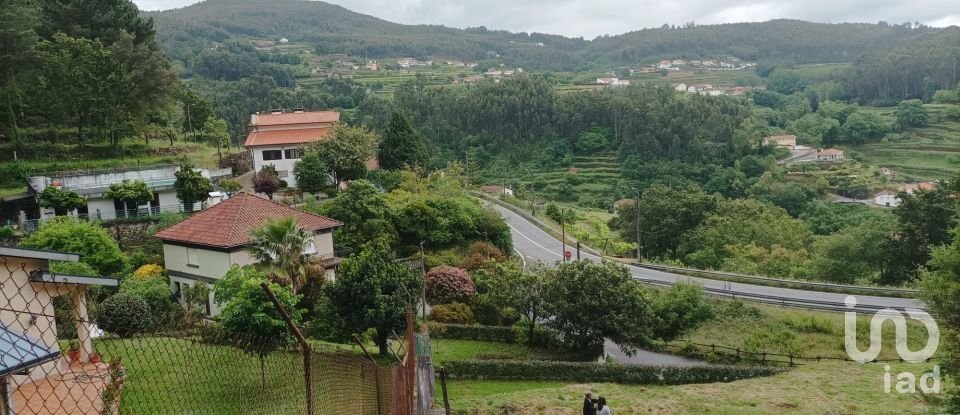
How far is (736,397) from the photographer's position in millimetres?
16000

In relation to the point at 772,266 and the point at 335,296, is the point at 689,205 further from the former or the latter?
the point at 335,296

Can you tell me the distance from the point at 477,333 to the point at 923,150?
83.4m

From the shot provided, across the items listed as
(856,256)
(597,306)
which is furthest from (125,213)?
(856,256)

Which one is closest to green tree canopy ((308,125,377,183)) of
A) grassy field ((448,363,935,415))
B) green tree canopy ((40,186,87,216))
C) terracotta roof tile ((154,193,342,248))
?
terracotta roof tile ((154,193,342,248))

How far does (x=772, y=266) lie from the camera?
124 ft

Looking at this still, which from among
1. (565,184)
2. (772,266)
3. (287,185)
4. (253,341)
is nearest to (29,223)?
(287,185)

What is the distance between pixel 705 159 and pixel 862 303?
51.4 metres

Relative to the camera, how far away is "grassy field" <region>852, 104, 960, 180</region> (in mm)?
76831

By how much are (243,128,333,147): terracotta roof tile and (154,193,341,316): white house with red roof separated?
13872mm

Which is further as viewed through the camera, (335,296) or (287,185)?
(287,185)

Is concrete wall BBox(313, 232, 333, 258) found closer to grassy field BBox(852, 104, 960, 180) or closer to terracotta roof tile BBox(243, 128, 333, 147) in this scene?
terracotta roof tile BBox(243, 128, 333, 147)

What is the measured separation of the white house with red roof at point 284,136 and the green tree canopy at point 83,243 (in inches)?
652

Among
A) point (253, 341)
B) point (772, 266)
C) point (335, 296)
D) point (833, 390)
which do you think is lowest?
point (772, 266)

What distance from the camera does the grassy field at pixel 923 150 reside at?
76831 millimetres
